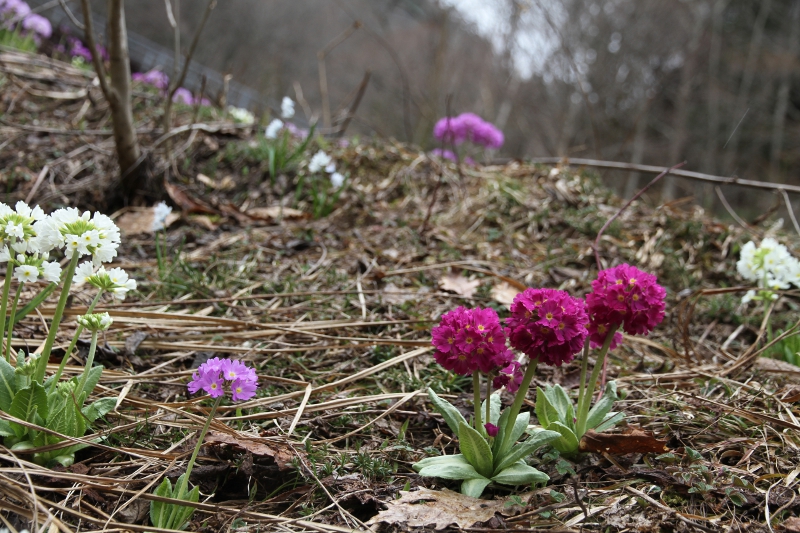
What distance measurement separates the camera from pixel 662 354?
2469 mm

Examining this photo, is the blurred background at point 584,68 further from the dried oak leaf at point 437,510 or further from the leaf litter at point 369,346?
the dried oak leaf at point 437,510

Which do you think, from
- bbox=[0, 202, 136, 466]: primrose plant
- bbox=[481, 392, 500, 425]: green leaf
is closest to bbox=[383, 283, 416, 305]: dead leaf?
bbox=[481, 392, 500, 425]: green leaf

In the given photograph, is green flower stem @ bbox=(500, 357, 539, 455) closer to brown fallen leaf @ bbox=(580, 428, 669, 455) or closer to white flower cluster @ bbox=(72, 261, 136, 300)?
brown fallen leaf @ bbox=(580, 428, 669, 455)

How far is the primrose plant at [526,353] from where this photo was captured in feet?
4.56

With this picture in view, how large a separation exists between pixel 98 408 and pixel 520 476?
1.14 meters

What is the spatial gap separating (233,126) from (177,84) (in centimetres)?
81

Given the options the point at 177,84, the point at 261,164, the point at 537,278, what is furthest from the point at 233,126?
the point at 537,278

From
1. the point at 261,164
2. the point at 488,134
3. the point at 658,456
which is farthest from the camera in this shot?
the point at 488,134

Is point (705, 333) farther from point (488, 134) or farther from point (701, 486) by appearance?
point (488, 134)

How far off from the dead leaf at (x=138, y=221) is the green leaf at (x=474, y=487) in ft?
7.91

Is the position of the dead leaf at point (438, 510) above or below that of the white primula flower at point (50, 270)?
below

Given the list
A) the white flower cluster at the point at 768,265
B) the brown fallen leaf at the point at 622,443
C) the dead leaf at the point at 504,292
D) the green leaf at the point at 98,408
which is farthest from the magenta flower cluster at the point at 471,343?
the white flower cluster at the point at 768,265

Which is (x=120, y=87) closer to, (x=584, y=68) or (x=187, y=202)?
(x=187, y=202)

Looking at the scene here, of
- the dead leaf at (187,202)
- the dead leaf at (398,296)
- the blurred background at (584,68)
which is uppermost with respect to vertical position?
the blurred background at (584,68)
